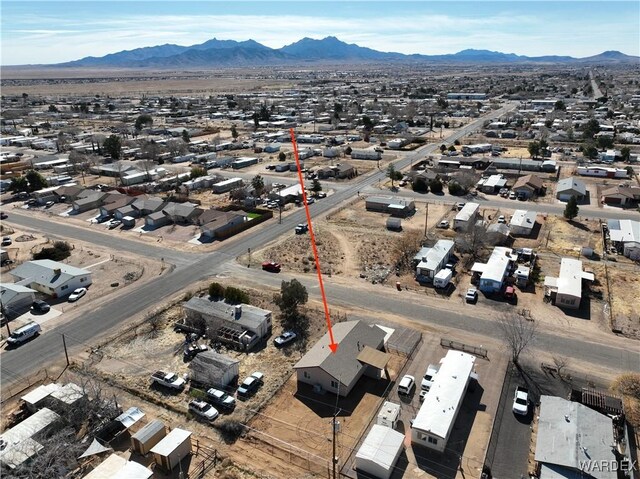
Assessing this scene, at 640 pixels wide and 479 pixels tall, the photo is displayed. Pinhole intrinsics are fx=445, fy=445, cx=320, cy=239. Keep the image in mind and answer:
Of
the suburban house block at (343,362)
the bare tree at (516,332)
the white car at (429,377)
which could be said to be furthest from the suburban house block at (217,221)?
the bare tree at (516,332)

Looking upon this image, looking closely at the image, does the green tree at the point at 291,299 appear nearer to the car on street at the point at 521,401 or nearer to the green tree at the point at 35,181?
the car on street at the point at 521,401

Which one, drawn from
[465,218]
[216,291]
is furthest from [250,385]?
[465,218]

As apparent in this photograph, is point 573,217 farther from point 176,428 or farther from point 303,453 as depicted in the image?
point 176,428

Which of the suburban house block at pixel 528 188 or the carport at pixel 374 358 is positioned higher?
the suburban house block at pixel 528 188

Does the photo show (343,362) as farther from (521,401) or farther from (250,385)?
(521,401)

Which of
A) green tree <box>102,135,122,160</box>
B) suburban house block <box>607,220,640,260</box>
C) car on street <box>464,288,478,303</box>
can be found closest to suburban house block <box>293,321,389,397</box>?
car on street <box>464,288,478,303</box>

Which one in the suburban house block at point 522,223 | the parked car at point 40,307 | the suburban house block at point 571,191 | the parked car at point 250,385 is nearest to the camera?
the parked car at point 250,385
